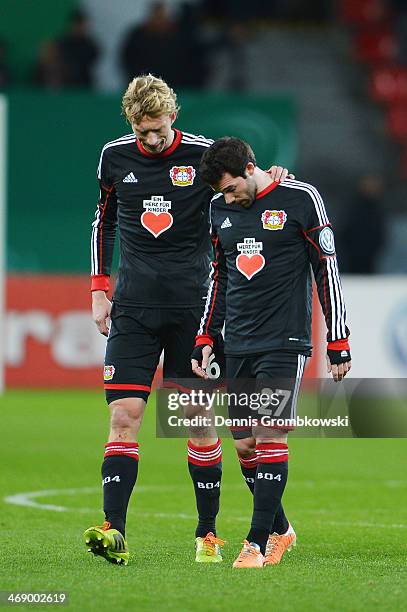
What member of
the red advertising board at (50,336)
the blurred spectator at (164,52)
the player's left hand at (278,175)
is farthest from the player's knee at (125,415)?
the blurred spectator at (164,52)

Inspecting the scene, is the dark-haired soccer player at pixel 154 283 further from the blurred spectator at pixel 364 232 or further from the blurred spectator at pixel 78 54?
the blurred spectator at pixel 78 54

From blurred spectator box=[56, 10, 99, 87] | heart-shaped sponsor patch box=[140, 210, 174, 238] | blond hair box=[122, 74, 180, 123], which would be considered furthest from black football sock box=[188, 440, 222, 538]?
blurred spectator box=[56, 10, 99, 87]

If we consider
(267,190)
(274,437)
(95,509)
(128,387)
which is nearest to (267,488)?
(274,437)

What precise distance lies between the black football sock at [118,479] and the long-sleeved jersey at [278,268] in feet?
2.24

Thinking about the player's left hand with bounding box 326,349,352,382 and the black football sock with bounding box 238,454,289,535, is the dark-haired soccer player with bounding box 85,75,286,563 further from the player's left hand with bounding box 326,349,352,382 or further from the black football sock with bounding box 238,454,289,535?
the player's left hand with bounding box 326,349,352,382

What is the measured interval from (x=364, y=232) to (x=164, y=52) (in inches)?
143

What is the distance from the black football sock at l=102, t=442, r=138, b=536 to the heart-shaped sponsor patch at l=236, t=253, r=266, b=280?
97cm

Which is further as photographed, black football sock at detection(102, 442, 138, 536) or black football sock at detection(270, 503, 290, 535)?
black football sock at detection(270, 503, 290, 535)

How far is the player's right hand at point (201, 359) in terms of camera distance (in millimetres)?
6531

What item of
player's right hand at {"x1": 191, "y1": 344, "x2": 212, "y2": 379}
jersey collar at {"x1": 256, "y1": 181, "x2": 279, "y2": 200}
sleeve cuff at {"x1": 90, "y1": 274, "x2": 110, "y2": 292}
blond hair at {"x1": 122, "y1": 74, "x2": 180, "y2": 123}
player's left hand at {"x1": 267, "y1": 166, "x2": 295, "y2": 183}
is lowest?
player's right hand at {"x1": 191, "y1": 344, "x2": 212, "y2": 379}

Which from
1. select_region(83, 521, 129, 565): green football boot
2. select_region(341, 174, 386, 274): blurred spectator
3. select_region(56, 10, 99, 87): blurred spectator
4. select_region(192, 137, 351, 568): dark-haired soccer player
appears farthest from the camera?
select_region(56, 10, 99, 87): blurred spectator

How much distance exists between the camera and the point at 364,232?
18.5 metres

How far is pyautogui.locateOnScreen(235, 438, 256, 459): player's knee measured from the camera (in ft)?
22.3

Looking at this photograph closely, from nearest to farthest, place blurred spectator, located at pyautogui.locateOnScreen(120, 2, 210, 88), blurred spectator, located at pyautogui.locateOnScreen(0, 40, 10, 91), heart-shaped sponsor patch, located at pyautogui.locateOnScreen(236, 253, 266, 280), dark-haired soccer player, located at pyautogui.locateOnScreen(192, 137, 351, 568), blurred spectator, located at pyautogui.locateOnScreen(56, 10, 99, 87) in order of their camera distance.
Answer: dark-haired soccer player, located at pyautogui.locateOnScreen(192, 137, 351, 568), heart-shaped sponsor patch, located at pyautogui.locateOnScreen(236, 253, 266, 280), blurred spectator, located at pyautogui.locateOnScreen(0, 40, 10, 91), blurred spectator, located at pyautogui.locateOnScreen(120, 2, 210, 88), blurred spectator, located at pyautogui.locateOnScreen(56, 10, 99, 87)
